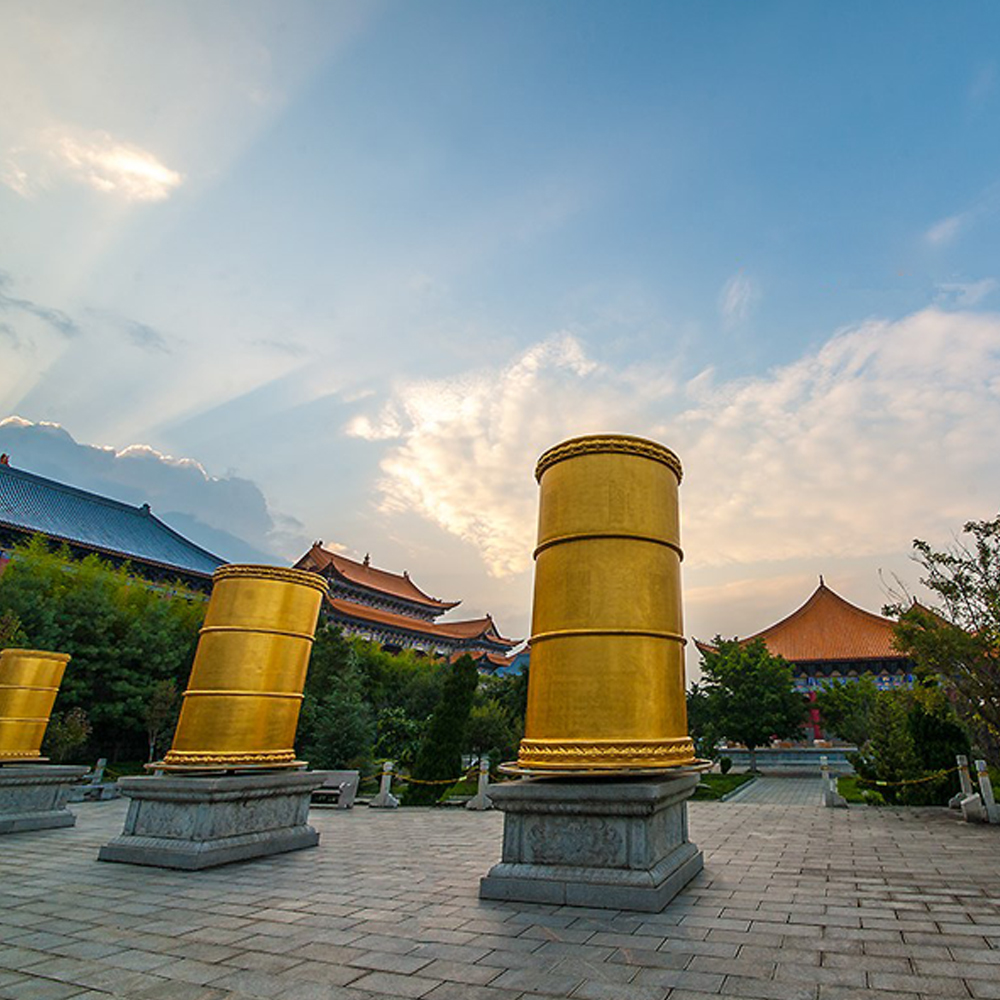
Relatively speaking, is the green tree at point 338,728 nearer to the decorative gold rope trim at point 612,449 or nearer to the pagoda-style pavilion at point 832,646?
the decorative gold rope trim at point 612,449

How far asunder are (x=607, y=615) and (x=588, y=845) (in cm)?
166

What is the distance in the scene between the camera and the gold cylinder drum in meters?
6.48

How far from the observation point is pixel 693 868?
529 cm

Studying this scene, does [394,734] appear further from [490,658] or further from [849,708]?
[490,658]

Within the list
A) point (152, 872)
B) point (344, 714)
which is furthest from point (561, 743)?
point (344, 714)

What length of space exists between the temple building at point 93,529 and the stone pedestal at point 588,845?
2698 centimetres

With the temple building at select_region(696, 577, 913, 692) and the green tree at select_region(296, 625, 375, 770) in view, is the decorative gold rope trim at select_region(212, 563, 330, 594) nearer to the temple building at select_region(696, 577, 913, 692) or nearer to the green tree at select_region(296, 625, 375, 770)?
the green tree at select_region(296, 625, 375, 770)

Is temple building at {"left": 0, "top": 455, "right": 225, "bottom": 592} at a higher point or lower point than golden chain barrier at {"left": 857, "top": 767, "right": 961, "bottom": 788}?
higher

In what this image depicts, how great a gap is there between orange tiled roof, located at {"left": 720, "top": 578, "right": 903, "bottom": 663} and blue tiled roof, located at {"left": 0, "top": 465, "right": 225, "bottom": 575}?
3098 centimetres

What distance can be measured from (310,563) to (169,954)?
133 ft

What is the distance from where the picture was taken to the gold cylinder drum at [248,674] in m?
6.48

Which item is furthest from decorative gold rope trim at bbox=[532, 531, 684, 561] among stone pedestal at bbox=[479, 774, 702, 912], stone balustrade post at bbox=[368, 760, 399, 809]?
stone balustrade post at bbox=[368, 760, 399, 809]

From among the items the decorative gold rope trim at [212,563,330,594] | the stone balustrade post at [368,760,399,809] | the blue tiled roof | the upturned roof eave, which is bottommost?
the stone balustrade post at [368,760,399,809]

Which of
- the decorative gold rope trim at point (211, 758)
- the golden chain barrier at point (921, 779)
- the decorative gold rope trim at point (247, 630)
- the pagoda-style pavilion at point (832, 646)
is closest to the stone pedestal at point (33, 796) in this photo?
the decorative gold rope trim at point (211, 758)
